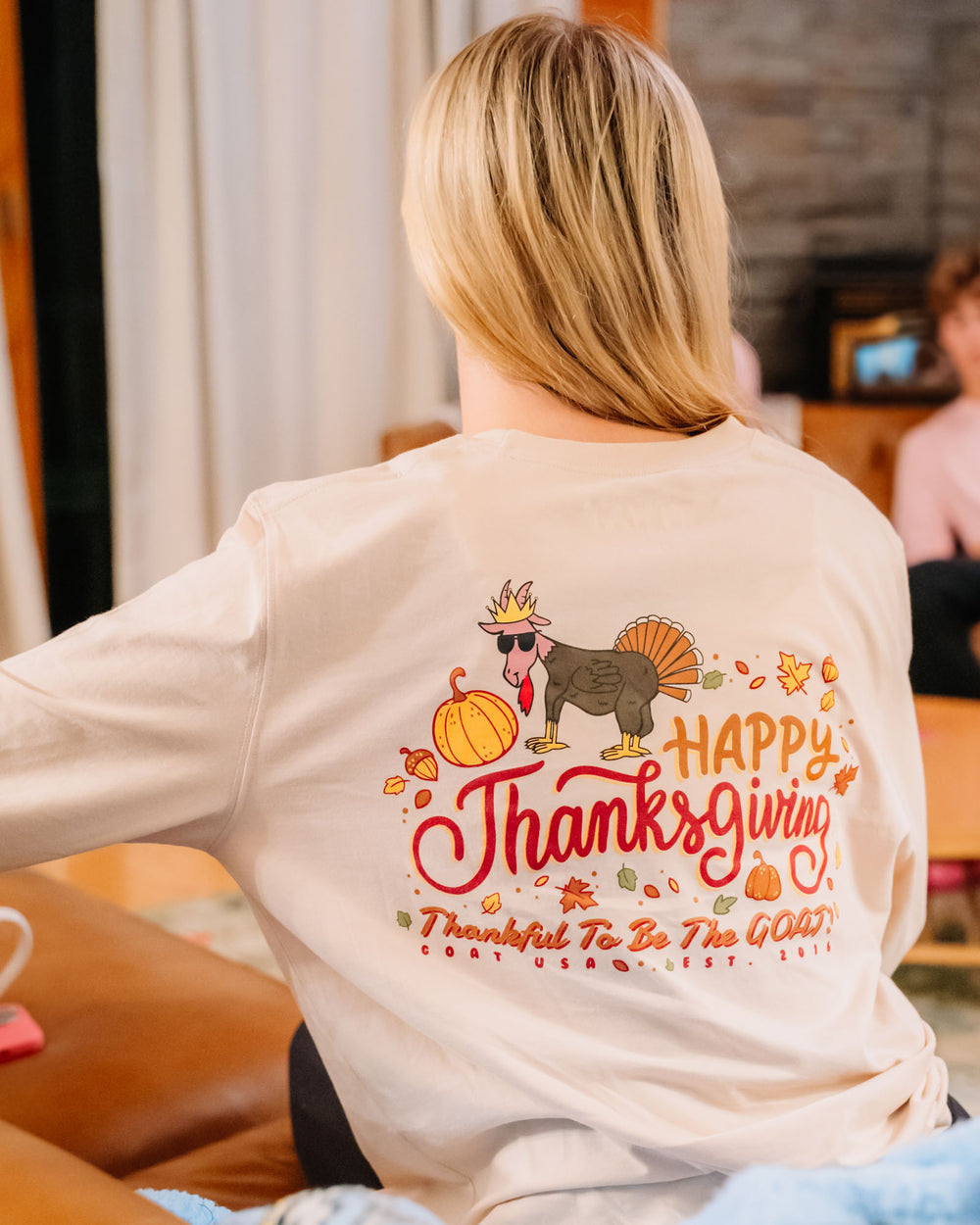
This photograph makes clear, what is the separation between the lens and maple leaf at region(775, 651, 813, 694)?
2.62 feet

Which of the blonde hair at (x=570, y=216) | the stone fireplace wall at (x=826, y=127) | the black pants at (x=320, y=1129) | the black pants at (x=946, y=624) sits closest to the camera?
the blonde hair at (x=570, y=216)

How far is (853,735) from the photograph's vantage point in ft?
2.80

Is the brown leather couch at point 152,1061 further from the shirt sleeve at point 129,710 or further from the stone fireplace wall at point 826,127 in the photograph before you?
the stone fireplace wall at point 826,127

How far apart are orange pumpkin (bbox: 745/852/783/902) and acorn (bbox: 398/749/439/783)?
201 mm

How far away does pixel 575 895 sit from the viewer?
0.76 metres

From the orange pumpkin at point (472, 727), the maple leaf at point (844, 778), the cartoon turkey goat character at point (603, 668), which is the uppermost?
the cartoon turkey goat character at point (603, 668)

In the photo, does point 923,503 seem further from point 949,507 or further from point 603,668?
point 603,668

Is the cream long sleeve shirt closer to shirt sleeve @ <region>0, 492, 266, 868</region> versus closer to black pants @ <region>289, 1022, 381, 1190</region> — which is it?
shirt sleeve @ <region>0, 492, 266, 868</region>

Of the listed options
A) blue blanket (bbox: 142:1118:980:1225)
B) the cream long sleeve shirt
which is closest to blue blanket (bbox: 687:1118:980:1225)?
blue blanket (bbox: 142:1118:980:1225)

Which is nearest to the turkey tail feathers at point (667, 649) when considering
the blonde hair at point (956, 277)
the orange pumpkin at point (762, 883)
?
the orange pumpkin at point (762, 883)

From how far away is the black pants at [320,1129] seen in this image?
935mm

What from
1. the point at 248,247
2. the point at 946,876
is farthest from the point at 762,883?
the point at 248,247

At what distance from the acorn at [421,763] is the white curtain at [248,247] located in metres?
3.04

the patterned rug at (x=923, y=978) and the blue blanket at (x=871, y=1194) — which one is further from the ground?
the blue blanket at (x=871, y=1194)
